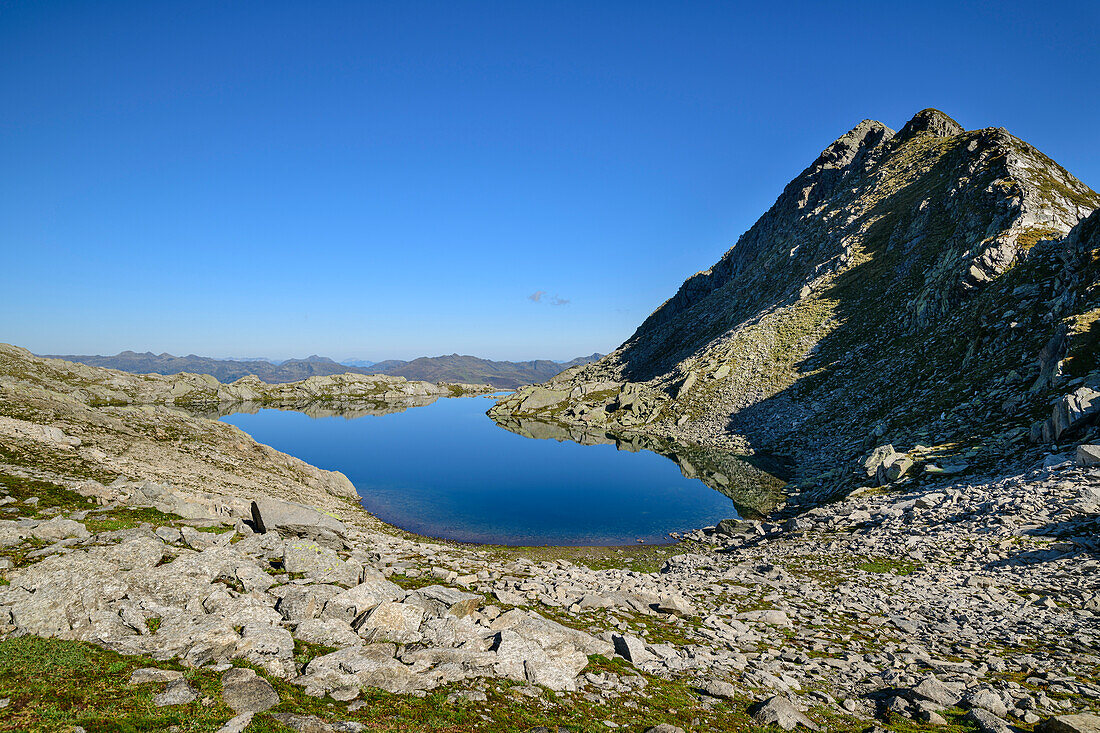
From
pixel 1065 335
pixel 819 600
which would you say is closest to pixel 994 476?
pixel 1065 335

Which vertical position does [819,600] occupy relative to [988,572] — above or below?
below

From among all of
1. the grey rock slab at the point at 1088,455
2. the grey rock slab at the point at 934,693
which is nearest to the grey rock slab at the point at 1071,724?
the grey rock slab at the point at 934,693

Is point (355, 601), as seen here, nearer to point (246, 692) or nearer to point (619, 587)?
point (246, 692)

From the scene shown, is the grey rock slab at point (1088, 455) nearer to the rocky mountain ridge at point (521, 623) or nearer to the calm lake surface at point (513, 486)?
the rocky mountain ridge at point (521, 623)

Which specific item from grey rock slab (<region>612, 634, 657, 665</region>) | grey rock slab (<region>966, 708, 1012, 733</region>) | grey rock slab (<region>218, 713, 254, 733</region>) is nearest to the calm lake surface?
grey rock slab (<region>612, 634, 657, 665</region>)

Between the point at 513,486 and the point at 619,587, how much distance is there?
4554 centimetres

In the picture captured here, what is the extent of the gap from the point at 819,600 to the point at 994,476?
19.2 meters

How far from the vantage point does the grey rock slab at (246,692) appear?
30.3 feet

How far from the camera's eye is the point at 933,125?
431ft

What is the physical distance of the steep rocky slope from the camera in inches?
1598

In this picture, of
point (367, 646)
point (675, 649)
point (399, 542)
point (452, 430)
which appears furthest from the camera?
point (452, 430)

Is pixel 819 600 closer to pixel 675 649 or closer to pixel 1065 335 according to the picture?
pixel 675 649

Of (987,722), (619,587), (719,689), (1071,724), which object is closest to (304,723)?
(719,689)

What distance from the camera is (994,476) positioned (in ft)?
99.9
